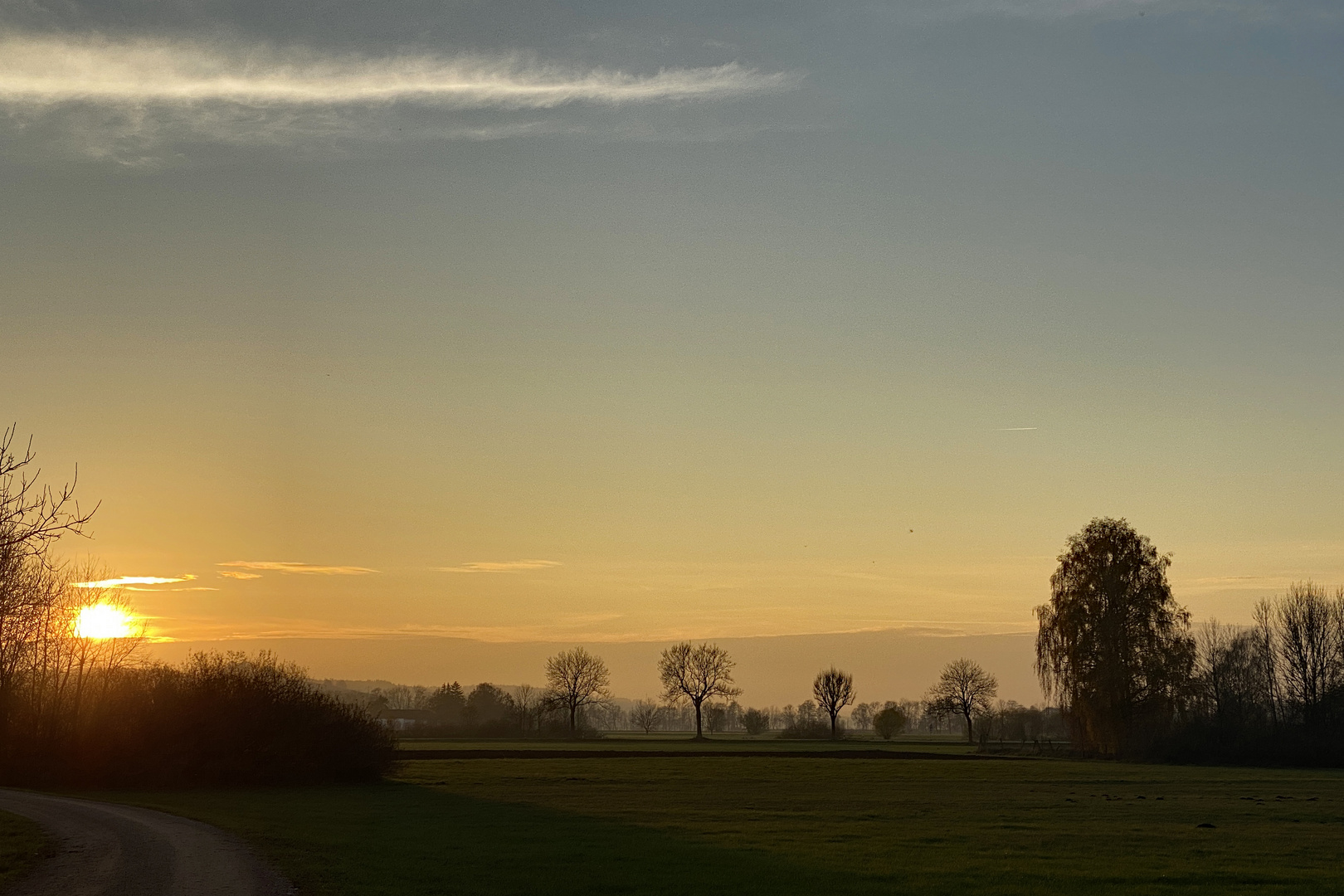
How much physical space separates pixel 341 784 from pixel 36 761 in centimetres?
1357

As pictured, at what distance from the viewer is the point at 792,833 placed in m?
29.7

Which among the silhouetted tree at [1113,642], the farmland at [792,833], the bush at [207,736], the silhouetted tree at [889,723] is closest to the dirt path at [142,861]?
the farmland at [792,833]

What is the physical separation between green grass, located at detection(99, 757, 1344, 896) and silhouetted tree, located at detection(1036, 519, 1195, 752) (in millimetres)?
18553

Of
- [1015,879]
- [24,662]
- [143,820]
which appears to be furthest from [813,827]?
[24,662]

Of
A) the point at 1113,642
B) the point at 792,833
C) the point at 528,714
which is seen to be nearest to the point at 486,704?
the point at 528,714

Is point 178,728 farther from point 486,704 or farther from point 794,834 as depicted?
point 486,704

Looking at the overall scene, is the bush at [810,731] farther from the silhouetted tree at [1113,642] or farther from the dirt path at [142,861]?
the dirt path at [142,861]

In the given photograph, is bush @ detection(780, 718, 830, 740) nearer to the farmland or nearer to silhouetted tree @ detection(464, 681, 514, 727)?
silhouetted tree @ detection(464, 681, 514, 727)

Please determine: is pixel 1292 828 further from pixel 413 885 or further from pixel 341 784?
pixel 341 784

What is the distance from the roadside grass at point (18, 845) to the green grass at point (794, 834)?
4874 millimetres

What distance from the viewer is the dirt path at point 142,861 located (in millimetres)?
19109

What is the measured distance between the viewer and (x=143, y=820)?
31578 millimetres

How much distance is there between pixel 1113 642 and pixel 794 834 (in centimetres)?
5139

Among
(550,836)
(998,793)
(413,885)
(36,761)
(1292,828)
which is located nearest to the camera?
(413,885)
